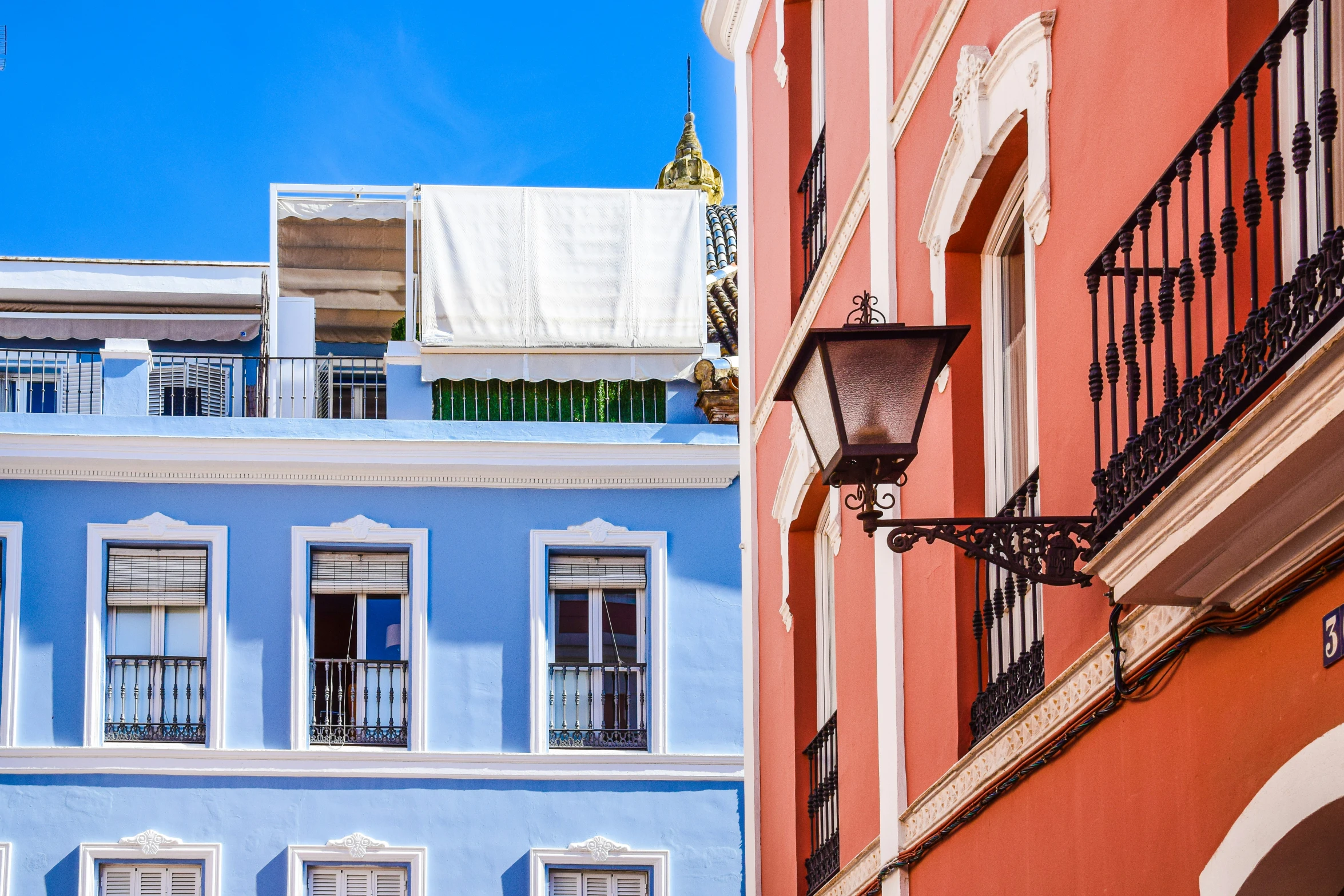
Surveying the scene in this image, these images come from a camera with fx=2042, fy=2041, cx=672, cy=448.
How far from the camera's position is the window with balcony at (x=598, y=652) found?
66.6 ft

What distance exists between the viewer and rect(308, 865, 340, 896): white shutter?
1973cm

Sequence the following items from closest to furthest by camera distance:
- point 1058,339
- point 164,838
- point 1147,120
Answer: point 1147,120 < point 1058,339 < point 164,838

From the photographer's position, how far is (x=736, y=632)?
20.6m

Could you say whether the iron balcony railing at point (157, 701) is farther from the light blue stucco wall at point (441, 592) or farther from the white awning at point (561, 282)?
the white awning at point (561, 282)

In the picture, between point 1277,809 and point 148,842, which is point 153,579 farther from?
point 1277,809

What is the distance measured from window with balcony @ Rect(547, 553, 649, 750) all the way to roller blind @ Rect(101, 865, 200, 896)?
149 inches

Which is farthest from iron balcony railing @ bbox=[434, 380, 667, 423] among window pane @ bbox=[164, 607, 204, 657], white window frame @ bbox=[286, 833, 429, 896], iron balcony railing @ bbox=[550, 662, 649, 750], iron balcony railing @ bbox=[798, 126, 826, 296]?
iron balcony railing @ bbox=[798, 126, 826, 296]

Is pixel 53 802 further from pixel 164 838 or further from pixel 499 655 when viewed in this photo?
pixel 499 655

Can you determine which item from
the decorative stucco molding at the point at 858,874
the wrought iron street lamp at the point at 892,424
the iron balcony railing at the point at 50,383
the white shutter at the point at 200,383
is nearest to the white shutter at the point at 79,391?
the iron balcony railing at the point at 50,383

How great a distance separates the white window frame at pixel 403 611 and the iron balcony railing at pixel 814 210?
28.3 feet

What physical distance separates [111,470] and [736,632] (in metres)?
6.43

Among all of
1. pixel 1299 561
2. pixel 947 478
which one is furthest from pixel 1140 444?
pixel 947 478

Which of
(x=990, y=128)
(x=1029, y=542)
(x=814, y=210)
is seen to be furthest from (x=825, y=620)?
(x=1029, y=542)

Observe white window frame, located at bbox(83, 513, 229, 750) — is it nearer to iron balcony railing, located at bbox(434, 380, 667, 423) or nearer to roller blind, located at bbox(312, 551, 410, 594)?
roller blind, located at bbox(312, 551, 410, 594)
